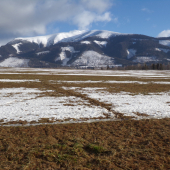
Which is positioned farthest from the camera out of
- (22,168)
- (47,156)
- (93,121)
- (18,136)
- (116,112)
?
(116,112)

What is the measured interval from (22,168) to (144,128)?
278 inches

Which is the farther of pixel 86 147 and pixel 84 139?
pixel 84 139

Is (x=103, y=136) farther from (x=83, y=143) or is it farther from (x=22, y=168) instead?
(x=22, y=168)

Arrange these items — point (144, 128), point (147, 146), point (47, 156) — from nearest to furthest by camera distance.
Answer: point (47, 156)
point (147, 146)
point (144, 128)

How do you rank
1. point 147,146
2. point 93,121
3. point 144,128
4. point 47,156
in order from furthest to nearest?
point 93,121
point 144,128
point 147,146
point 47,156

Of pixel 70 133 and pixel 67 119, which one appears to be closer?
pixel 70 133

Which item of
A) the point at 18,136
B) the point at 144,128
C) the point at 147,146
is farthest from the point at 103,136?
the point at 18,136

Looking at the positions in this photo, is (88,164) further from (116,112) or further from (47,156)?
(116,112)

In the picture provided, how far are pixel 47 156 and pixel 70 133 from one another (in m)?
2.46

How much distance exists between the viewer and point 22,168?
5.59 metres

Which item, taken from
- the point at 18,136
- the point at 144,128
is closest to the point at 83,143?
the point at 18,136

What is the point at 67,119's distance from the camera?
11180mm

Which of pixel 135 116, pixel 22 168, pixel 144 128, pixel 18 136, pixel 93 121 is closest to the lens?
pixel 22 168

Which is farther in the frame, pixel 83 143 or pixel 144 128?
pixel 144 128
